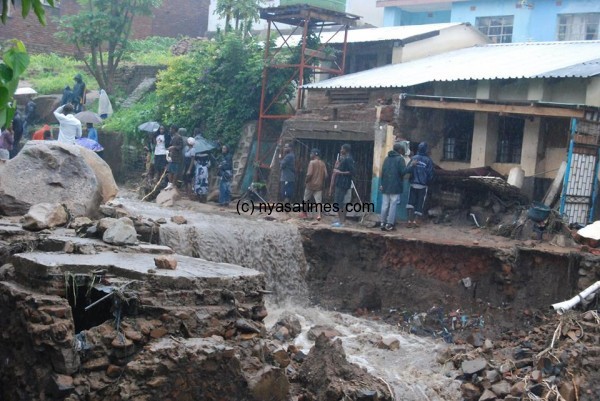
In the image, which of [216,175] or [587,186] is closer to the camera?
[587,186]

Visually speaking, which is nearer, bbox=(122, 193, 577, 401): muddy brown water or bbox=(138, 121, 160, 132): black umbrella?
bbox=(122, 193, 577, 401): muddy brown water

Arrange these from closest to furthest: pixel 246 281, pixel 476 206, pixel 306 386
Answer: pixel 246 281 < pixel 306 386 < pixel 476 206

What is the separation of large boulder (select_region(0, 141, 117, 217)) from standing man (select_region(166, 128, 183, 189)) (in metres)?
6.91

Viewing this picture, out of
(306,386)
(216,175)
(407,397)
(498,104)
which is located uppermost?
(498,104)

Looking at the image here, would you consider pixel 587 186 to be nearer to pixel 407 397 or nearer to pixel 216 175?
pixel 407 397

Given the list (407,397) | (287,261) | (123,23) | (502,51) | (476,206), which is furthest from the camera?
(123,23)

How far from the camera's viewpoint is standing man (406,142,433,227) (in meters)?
15.2

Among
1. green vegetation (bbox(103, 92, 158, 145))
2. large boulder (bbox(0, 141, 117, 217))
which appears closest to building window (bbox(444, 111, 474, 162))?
green vegetation (bbox(103, 92, 158, 145))

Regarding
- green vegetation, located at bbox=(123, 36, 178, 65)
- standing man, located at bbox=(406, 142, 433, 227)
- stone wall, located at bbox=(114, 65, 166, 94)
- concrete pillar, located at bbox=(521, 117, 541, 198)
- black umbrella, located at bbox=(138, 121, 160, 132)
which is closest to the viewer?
standing man, located at bbox=(406, 142, 433, 227)

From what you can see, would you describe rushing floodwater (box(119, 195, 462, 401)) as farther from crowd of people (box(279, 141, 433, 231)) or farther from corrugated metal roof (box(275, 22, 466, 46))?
corrugated metal roof (box(275, 22, 466, 46))

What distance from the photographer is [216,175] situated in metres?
19.7

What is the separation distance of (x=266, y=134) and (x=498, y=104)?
23.5 feet

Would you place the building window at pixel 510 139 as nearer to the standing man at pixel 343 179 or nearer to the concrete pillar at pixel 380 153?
the concrete pillar at pixel 380 153

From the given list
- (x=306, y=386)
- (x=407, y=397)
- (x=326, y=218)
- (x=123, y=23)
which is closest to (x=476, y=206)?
(x=326, y=218)
